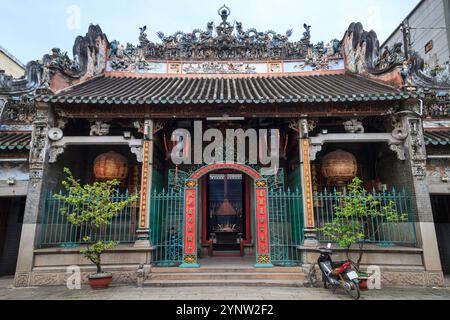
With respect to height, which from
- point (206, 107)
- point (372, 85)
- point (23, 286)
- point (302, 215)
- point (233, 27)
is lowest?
point (23, 286)

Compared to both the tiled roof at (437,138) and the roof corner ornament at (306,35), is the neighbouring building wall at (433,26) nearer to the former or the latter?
the roof corner ornament at (306,35)

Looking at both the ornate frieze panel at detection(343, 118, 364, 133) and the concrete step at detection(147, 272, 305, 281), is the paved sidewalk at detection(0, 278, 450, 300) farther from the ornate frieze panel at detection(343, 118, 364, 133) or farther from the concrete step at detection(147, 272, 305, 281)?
the ornate frieze panel at detection(343, 118, 364, 133)

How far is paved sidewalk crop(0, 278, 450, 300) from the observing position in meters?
5.98

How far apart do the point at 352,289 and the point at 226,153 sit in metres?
4.73

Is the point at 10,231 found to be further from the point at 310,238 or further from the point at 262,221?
the point at 310,238

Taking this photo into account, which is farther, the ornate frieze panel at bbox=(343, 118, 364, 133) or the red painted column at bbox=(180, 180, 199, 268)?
the ornate frieze panel at bbox=(343, 118, 364, 133)

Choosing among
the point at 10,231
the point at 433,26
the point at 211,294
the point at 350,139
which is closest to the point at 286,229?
the point at 211,294

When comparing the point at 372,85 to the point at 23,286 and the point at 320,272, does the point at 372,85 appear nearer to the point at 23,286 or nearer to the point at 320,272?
the point at 320,272

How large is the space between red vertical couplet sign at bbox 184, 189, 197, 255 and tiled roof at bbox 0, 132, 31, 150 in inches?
191

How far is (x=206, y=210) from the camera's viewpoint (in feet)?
35.6

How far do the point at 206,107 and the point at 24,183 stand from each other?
18.8 ft

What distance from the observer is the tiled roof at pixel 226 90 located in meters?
7.90

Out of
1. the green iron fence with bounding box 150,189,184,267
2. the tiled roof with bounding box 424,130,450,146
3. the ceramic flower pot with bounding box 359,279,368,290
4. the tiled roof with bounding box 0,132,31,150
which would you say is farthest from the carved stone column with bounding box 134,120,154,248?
the tiled roof with bounding box 424,130,450,146

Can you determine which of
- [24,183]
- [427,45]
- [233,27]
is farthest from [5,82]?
[427,45]
